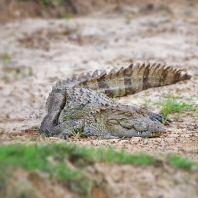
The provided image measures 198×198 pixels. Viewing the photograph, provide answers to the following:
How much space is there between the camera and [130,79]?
9.50m

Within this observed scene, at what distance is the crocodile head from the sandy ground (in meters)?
0.46

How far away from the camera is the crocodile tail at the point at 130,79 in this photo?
9164mm

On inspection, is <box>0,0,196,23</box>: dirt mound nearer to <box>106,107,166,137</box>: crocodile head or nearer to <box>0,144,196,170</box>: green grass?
<box>106,107,166,137</box>: crocodile head

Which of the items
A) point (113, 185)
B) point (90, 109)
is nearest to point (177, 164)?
→ point (113, 185)

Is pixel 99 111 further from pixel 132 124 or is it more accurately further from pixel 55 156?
pixel 55 156

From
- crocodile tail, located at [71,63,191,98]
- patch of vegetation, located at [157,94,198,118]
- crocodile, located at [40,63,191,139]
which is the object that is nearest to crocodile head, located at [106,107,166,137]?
crocodile, located at [40,63,191,139]

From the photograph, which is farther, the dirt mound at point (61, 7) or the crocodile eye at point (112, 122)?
the dirt mound at point (61, 7)

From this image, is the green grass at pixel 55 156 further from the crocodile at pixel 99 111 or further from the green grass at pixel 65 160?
the crocodile at pixel 99 111

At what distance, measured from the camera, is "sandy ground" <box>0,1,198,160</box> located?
912cm

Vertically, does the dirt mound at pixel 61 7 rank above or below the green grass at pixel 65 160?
above

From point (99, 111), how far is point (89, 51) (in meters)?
4.89

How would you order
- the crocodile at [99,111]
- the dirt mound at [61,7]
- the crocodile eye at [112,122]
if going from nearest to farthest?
the crocodile at [99,111] < the crocodile eye at [112,122] < the dirt mound at [61,7]

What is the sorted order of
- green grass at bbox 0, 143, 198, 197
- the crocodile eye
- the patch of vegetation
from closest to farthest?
green grass at bbox 0, 143, 198, 197, the crocodile eye, the patch of vegetation

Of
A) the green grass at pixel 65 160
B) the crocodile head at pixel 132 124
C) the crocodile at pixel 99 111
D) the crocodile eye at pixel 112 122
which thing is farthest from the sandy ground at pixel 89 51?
the green grass at pixel 65 160
